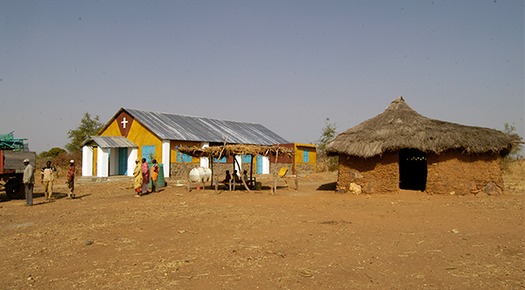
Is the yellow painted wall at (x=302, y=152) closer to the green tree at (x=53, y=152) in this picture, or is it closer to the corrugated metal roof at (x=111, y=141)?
the corrugated metal roof at (x=111, y=141)

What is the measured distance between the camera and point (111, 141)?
25719 millimetres

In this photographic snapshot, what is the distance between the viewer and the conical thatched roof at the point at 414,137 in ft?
48.8

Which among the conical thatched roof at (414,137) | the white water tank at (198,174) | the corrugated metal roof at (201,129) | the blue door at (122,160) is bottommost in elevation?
the white water tank at (198,174)

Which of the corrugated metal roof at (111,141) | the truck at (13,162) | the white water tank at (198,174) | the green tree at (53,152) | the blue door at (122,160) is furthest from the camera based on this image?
the green tree at (53,152)

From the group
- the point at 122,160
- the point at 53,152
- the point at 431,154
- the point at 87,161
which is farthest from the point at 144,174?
the point at 53,152

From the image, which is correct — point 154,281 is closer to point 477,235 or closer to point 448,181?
point 477,235

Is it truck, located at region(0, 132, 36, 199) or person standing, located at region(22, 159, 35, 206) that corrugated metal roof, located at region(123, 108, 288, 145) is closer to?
truck, located at region(0, 132, 36, 199)

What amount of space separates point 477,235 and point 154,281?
6.22 m

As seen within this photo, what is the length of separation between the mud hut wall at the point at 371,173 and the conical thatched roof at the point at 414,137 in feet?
1.52

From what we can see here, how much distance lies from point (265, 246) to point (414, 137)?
403 inches

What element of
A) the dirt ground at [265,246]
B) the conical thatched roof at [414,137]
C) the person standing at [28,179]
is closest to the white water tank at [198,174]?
the conical thatched roof at [414,137]

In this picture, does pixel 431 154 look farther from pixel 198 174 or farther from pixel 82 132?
pixel 82 132

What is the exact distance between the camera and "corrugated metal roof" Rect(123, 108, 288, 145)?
2630 centimetres

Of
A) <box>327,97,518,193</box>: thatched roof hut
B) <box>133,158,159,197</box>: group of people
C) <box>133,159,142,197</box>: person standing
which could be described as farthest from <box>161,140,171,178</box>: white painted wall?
<box>327,97,518,193</box>: thatched roof hut
